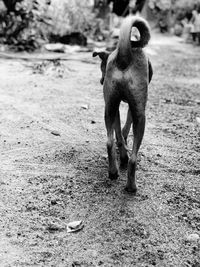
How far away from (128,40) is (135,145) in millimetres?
863

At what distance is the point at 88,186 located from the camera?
332cm

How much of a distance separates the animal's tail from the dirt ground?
115 cm

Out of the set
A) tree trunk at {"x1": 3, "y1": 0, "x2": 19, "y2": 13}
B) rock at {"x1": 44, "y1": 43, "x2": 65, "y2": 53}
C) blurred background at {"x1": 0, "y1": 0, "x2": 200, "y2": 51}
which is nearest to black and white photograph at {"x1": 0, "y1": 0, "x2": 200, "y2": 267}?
rock at {"x1": 44, "y1": 43, "x2": 65, "y2": 53}

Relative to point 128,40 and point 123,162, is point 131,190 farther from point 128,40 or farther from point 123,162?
point 128,40

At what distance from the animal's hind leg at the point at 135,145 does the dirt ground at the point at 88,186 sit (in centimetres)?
10

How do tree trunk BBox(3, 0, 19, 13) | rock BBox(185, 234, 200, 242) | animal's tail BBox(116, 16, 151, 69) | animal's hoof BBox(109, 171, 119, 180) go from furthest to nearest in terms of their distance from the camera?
tree trunk BBox(3, 0, 19, 13), animal's hoof BBox(109, 171, 119, 180), animal's tail BBox(116, 16, 151, 69), rock BBox(185, 234, 200, 242)

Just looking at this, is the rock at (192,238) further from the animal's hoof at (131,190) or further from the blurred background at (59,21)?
the blurred background at (59,21)

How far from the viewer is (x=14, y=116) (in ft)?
16.8

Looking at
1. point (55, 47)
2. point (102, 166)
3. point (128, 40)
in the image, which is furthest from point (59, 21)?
point (128, 40)

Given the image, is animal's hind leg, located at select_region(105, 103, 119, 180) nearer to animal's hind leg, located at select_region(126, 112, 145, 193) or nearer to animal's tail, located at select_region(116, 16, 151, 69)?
→ animal's hind leg, located at select_region(126, 112, 145, 193)

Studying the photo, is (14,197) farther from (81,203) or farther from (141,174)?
(141,174)

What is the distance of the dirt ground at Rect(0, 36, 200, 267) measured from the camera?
98.3 inches

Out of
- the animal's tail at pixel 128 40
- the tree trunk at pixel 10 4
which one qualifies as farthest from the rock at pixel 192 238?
the tree trunk at pixel 10 4

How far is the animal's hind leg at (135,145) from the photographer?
9.90ft
